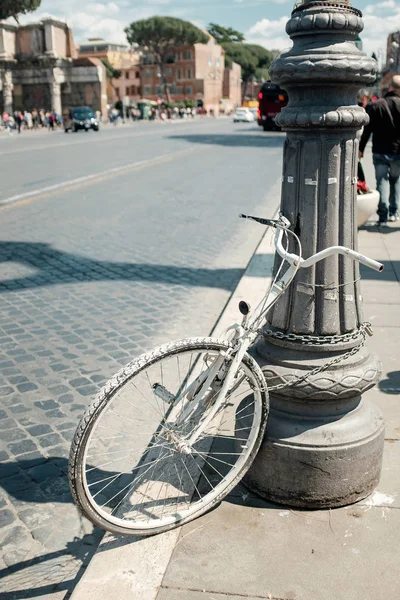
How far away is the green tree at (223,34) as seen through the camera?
5635 inches

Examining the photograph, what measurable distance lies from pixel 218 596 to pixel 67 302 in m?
4.20

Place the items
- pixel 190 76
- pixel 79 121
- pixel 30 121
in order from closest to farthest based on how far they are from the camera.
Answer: pixel 79 121 < pixel 30 121 < pixel 190 76

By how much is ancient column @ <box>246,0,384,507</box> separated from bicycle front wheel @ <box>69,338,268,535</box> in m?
0.15

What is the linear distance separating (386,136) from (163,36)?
112 meters

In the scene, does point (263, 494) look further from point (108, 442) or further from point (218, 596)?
point (108, 442)

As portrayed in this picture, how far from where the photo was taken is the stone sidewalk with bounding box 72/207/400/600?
233cm

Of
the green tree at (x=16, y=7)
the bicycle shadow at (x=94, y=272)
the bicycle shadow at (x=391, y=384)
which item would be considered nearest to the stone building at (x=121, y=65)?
the green tree at (x=16, y=7)

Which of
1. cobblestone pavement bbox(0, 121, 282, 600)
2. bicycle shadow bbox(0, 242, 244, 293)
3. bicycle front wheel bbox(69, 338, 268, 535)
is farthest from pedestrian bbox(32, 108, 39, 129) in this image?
bicycle front wheel bbox(69, 338, 268, 535)

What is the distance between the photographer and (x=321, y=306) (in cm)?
278

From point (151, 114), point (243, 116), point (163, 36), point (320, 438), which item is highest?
point (163, 36)

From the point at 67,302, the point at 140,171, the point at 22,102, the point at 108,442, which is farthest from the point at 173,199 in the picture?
the point at 22,102

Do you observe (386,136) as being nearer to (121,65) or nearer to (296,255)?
(296,255)

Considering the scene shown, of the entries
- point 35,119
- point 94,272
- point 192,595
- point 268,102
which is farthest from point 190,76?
point 192,595

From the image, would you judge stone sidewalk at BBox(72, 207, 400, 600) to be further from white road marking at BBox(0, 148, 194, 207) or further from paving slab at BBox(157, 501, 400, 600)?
white road marking at BBox(0, 148, 194, 207)
